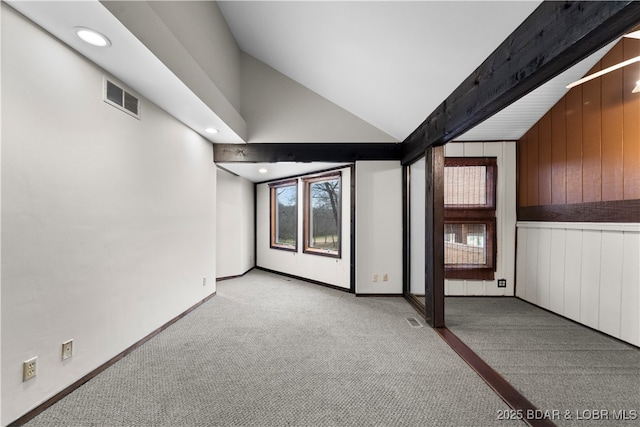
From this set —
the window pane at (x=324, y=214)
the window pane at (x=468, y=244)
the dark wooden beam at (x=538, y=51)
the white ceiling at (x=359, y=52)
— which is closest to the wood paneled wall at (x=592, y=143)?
the white ceiling at (x=359, y=52)

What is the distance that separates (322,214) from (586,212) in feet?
11.4

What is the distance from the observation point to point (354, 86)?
326cm

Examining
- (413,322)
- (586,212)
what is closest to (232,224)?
(413,322)

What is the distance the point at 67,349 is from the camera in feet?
6.06

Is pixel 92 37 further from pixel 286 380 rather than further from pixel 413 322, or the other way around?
pixel 413 322

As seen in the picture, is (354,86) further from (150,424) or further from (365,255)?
(150,424)

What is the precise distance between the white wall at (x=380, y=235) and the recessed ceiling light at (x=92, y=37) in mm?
3132

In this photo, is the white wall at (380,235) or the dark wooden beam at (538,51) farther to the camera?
the white wall at (380,235)

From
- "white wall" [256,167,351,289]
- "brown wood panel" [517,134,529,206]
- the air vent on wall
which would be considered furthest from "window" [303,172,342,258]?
the air vent on wall

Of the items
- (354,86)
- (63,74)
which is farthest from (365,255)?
(63,74)

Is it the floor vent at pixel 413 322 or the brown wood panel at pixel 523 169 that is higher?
the brown wood panel at pixel 523 169

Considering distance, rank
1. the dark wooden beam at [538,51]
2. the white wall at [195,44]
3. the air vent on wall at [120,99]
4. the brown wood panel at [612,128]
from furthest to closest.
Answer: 1. the brown wood panel at [612,128]
2. the air vent on wall at [120,99]
3. the white wall at [195,44]
4. the dark wooden beam at [538,51]

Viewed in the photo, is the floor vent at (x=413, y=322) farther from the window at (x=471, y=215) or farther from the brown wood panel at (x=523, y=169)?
the brown wood panel at (x=523, y=169)

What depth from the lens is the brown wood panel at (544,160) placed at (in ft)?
11.5
